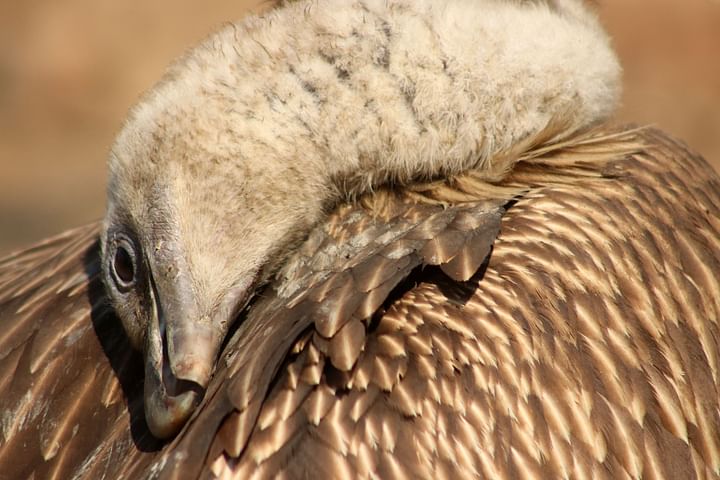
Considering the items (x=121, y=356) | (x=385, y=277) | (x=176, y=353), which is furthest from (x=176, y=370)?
(x=385, y=277)

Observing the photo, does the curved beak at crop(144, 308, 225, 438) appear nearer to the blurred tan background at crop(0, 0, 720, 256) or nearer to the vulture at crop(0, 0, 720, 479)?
the vulture at crop(0, 0, 720, 479)

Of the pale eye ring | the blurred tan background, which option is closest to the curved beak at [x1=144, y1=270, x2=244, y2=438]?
the pale eye ring

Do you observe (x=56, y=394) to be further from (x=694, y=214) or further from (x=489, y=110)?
(x=694, y=214)

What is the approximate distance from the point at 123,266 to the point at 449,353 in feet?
2.87

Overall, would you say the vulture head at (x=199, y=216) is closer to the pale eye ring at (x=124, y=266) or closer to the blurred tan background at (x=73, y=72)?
the pale eye ring at (x=124, y=266)

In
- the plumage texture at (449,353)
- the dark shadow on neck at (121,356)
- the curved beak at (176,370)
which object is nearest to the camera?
the plumage texture at (449,353)

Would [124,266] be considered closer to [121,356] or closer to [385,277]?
[121,356]

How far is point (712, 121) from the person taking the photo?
29.8 feet

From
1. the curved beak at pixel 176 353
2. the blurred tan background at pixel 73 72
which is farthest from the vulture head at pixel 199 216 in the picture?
the blurred tan background at pixel 73 72

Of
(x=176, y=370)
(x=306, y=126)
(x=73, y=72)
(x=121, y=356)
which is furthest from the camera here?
(x=73, y=72)

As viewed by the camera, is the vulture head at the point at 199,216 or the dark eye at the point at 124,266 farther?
the dark eye at the point at 124,266

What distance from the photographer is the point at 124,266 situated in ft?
8.64

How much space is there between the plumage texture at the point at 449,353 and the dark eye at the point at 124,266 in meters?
0.13

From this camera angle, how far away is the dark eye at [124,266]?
Result: 8.56 feet
